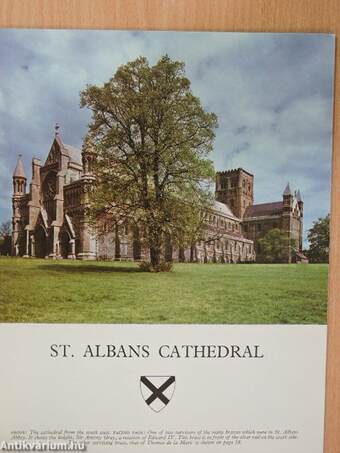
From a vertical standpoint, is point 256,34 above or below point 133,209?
above

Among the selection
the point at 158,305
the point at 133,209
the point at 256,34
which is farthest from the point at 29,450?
the point at 256,34

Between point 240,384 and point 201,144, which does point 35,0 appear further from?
point 240,384

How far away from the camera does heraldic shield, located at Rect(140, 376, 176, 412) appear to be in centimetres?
194

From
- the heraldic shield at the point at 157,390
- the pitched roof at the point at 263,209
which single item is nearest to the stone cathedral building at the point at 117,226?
the pitched roof at the point at 263,209

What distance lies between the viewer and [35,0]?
1886 mm

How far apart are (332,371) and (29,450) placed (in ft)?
3.73

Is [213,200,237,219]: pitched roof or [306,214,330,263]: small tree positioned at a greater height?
[213,200,237,219]: pitched roof

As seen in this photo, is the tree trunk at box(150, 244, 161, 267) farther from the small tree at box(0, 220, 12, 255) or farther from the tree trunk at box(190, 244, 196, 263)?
the small tree at box(0, 220, 12, 255)

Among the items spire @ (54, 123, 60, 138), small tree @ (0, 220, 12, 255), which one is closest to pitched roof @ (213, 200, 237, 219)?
spire @ (54, 123, 60, 138)

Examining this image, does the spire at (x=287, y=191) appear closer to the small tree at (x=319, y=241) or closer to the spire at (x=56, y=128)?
the small tree at (x=319, y=241)

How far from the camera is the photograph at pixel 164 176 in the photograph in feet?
6.23

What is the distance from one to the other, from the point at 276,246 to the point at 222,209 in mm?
240

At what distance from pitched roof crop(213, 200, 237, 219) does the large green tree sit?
0.03 meters

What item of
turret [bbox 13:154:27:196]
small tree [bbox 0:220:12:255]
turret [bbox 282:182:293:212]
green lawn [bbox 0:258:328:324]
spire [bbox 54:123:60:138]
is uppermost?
spire [bbox 54:123:60:138]
